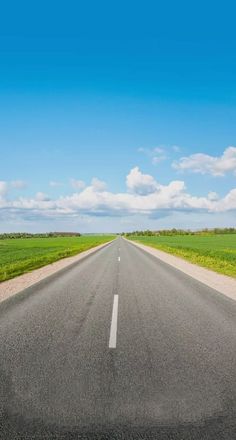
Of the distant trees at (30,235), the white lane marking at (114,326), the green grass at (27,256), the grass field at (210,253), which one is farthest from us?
the distant trees at (30,235)

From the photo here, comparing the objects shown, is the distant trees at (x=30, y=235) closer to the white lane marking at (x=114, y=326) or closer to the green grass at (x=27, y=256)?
the green grass at (x=27, y=256)

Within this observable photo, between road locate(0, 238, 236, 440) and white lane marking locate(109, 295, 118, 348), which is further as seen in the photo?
white lane marking locate(109, 295, 118, 348)

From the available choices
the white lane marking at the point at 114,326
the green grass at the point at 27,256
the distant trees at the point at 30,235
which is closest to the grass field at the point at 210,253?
the white lane marking at the point at 114,326

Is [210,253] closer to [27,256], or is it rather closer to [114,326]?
[27,256]

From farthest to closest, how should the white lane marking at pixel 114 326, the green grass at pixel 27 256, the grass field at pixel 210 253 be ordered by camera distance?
the grass field at pixel 210 253, the green grass at pixel 27 256, the white lane marking at pixel 114 326

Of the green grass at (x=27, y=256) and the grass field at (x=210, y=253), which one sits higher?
the green grass at (x=27, y=256)

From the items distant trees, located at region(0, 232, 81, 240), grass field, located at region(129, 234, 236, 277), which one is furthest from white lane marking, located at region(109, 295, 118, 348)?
distant trees, located at region(0, 232, 81, 240)

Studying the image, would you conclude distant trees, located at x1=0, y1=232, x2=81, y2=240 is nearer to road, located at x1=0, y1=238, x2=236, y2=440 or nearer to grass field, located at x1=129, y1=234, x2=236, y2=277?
grass field, located at x1=129, y1=234, x2=236, y2=277

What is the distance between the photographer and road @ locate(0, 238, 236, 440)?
11.1ft

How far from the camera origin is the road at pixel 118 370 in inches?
133

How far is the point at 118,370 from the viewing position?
462 cm

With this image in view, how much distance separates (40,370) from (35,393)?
664 millimetres

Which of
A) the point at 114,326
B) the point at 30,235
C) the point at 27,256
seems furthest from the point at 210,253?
the point at 30,235

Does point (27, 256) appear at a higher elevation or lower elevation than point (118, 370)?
higher
